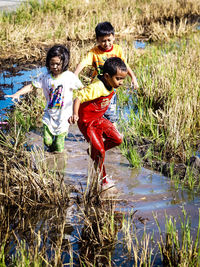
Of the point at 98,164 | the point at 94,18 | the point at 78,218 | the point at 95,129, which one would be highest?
the point at 94,18

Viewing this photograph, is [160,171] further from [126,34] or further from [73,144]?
[126,34]

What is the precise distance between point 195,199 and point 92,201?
2.75 feet

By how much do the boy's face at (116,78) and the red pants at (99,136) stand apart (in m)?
0.38

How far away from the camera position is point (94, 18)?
11141mm

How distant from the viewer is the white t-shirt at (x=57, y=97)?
13.5 ft

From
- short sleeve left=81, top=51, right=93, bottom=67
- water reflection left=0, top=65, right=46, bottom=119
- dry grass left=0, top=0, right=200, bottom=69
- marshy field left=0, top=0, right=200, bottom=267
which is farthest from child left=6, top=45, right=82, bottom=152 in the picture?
dry grass left=0, top=0, right=200, bottom=69

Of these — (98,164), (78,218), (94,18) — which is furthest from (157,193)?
(94,18)

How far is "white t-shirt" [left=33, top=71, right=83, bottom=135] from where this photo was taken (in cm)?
412

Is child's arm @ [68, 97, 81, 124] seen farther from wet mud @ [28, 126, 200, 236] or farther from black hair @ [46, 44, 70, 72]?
black hair @ [46, 44, 70, 72]

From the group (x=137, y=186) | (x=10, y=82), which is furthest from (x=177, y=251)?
(x=10, y=82)

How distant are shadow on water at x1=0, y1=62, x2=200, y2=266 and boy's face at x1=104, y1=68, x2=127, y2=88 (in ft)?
2.63

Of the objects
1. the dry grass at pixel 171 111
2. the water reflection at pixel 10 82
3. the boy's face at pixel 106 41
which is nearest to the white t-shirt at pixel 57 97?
the boy's face at pixel 106 41

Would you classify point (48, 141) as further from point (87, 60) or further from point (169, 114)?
point (169, 114)

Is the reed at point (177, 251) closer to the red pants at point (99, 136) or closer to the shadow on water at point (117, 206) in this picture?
the shadow on water at point (117, 206)
